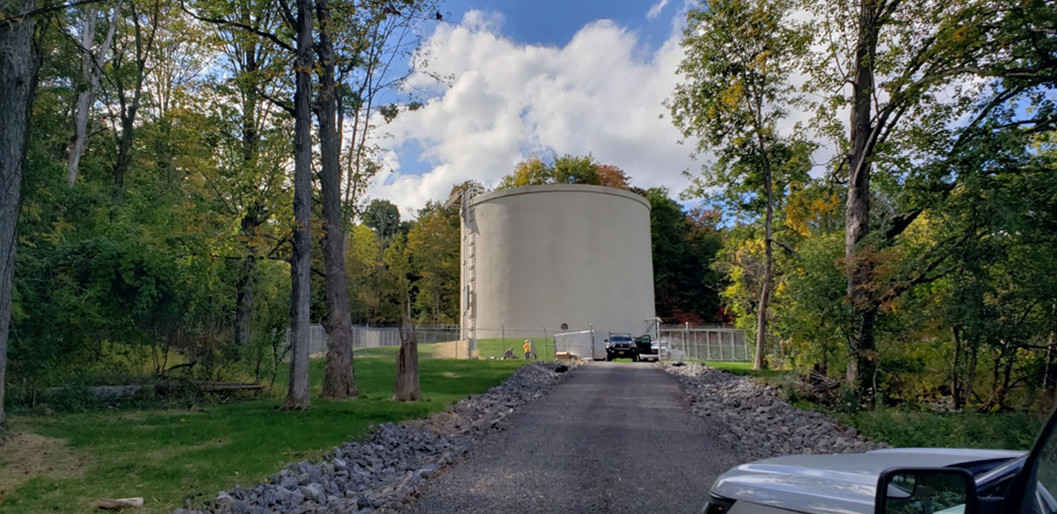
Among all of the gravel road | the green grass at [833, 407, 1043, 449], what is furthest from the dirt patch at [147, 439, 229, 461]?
the green grass at [833, 407, 1043, 449]

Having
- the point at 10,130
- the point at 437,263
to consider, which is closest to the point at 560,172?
the point at 437,263

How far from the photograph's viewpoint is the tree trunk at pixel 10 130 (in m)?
8.70

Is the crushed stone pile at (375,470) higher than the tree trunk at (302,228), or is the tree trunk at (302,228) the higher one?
the tree trunk at (302,228)

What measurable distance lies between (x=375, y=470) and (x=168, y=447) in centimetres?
307

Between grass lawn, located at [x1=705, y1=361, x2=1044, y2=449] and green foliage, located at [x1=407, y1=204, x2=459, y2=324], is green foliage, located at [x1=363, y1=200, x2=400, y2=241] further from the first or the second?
grass lawn, located at [x1=705, y1=361, x2=1044, y2=449]

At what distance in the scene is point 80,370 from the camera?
1248 centimetres

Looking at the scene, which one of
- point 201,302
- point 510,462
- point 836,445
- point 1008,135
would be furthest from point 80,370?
point 1008,135

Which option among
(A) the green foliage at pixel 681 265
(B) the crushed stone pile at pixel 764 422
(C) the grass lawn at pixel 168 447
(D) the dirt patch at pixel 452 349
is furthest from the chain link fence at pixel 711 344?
(C) the grass lawn at pixel 168 447

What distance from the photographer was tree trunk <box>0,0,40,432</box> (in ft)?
28.6

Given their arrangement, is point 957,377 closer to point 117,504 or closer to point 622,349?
point 117,504

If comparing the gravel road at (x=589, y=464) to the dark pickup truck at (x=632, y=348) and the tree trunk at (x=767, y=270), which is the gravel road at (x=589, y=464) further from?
the dark pickup truck at (x=632, y=348)

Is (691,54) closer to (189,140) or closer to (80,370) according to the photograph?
(189,140)

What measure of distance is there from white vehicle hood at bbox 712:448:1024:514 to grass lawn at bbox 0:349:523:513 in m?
5.42

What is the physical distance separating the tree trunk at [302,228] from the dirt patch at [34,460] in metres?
4.04
